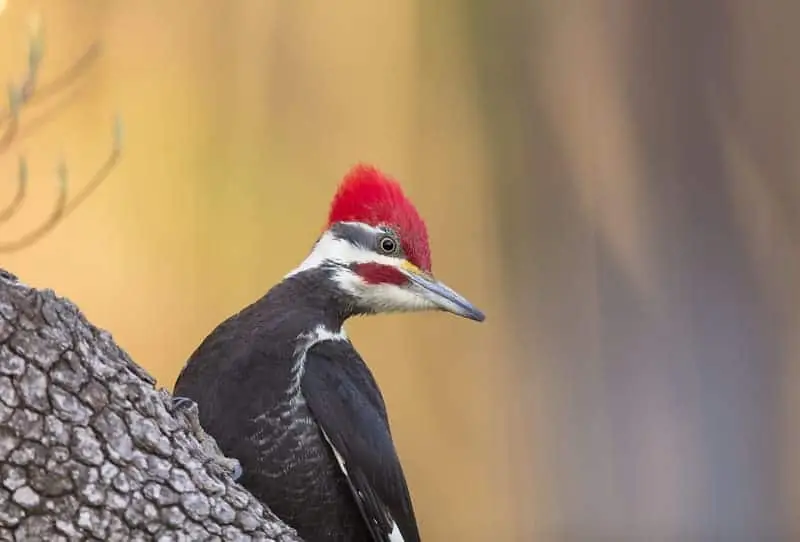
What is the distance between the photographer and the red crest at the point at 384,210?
1.35 m

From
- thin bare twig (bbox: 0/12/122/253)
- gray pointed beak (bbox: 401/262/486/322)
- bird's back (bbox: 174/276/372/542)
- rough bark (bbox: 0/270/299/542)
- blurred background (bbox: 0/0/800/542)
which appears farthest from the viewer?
blurred background (bbox: 0/0/800/542)

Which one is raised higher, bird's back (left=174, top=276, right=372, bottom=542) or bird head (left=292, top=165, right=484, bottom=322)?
bird head (left=292, top=165, right=484, bottom=322)

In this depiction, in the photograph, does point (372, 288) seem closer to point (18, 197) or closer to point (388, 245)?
point (388, 245)

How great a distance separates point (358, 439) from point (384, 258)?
0.85 ft

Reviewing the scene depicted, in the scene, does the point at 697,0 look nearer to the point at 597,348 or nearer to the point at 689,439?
the point at 597,348

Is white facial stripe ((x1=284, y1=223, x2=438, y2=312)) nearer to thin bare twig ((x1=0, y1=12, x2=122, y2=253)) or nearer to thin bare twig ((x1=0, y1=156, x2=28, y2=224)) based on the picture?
thin bare twig ((x1=0, y1=12, x2=122, y2=253))

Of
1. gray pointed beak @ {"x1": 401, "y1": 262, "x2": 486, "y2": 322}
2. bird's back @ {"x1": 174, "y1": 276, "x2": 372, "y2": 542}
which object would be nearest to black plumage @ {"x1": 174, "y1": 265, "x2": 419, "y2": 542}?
bird's back @ {"x1": 174, "y1": 276, "x2": 372, "y2": 542}

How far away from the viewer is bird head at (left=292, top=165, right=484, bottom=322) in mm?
1336

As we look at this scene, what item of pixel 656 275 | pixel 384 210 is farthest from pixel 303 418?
pixel 656 275

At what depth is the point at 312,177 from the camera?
2.30 metres

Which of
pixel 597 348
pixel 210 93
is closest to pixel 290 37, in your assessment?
pixel 210 93

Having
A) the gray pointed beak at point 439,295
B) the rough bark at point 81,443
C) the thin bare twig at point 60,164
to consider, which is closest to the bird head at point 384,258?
the gray pointed beak at point 439,295

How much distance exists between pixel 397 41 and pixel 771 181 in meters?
0.97

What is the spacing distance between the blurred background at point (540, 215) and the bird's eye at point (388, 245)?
3.08 feet
